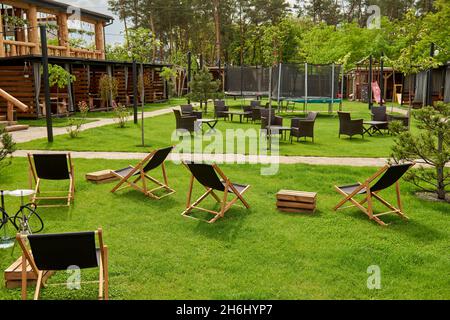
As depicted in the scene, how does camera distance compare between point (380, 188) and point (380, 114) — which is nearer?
point (380, 188)

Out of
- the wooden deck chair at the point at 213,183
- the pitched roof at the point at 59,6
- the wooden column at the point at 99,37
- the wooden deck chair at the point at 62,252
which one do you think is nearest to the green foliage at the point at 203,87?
the pitched roof at the point at 59,6

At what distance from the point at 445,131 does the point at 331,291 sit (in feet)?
13.7

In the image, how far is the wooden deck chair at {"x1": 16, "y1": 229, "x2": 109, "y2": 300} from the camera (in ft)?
12.3

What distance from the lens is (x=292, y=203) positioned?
6.90 metres

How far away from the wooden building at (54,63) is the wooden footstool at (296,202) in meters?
11.6

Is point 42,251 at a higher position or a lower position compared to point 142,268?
higher

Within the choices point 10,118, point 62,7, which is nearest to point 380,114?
point 10,118

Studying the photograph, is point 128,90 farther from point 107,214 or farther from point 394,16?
point 394,16

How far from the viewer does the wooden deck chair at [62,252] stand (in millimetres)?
3762

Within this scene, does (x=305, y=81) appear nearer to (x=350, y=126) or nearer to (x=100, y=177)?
(x=350, y=126)

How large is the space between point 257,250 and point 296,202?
5.54 ft

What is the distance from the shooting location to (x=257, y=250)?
17.7 feet

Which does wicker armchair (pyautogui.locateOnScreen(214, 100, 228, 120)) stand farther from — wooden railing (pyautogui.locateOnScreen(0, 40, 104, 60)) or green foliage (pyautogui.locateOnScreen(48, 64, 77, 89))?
wooden railing (pyautogui.locateOnScreen(0, 40, 104, 60))
